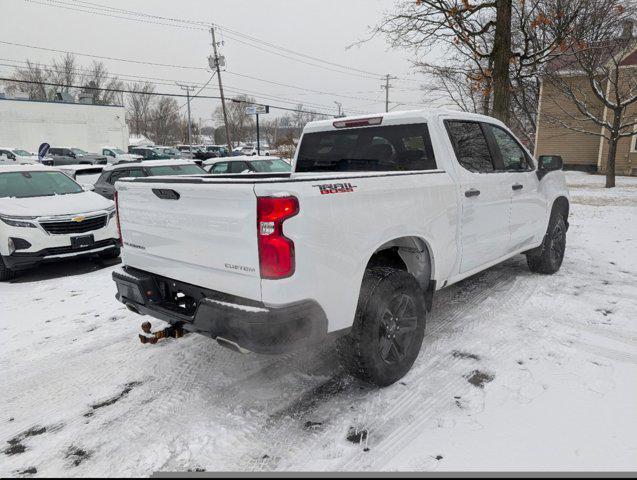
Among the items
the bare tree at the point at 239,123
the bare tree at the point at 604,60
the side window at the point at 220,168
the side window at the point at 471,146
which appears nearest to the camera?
the side window at the point at 471,146

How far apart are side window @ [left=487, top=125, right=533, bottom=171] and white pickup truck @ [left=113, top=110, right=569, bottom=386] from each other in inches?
1.4

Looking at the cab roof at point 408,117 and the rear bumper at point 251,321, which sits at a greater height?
the cab roof at point 408,117

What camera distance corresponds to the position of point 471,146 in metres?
4.13

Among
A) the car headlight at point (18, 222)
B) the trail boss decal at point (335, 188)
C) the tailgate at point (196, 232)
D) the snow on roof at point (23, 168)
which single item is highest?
the snow on roof at point (23, 168)

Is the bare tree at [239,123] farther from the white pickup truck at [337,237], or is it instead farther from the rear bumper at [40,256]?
the white pickup truck at [337,237]

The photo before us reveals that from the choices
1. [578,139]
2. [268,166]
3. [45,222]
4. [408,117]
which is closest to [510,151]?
[408,117]

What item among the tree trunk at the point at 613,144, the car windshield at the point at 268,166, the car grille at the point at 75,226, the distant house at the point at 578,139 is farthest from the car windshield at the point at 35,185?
the distant house at the point at 578,139

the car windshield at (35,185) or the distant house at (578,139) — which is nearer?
the car windshield at (35,185)

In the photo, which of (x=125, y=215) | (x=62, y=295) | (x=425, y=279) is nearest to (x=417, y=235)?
(x=425, y=279)

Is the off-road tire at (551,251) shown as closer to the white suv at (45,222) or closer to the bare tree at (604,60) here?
the white suv at (45,222)

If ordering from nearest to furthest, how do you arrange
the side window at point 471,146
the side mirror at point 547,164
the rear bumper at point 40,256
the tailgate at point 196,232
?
the tailgate at point 196,232 < the side window at point 471,146 < the side mirror at point 547,164 < the rear bumper at point 40,256

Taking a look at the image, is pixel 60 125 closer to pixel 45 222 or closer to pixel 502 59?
pixel 45 222

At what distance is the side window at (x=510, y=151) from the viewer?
460cm

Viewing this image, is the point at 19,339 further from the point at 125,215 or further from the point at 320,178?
the point at 320,178
